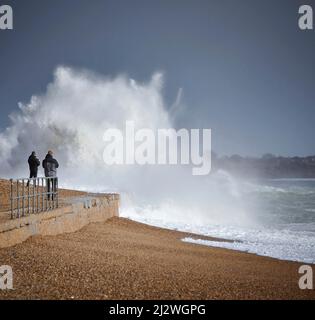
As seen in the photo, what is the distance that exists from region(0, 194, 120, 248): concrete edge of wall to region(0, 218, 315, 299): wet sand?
0.80ft

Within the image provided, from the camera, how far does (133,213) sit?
21.3 meters

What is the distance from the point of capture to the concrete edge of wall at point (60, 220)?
7984 mm

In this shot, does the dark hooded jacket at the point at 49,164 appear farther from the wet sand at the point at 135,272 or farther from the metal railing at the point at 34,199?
the wet sand at the point at 135,272

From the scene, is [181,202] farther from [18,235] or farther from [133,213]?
[18,235]

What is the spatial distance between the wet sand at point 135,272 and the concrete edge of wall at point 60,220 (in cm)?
24

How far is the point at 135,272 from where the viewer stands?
22.6 feet

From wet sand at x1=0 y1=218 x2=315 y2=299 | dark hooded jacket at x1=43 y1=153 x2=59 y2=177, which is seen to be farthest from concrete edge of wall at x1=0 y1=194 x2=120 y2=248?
dark hooded jacket at x1=43 y1=153 x2=59 y2=177

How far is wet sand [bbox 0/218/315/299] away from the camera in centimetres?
568

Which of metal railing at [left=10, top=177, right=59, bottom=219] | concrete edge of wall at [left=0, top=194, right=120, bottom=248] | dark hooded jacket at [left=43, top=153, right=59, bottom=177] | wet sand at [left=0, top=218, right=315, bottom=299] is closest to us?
wet sand at [left=0, top=218, right=315, bottom=299]

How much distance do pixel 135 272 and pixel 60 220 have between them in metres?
4.32

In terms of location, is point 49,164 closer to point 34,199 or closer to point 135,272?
point 34,199

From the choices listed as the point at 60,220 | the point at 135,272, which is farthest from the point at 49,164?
the point at 135,272

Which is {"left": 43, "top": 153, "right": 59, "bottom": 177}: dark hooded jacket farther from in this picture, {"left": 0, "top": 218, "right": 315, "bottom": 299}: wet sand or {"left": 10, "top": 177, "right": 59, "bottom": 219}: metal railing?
{"left": 0, "top": 218, "right": 315, "bottom": 299}: wet sand
